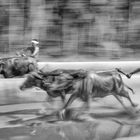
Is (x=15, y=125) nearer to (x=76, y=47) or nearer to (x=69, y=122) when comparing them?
(x=69, y=122)

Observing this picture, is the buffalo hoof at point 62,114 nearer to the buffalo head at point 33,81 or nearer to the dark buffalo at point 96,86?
the dark buffalo at point 96,86

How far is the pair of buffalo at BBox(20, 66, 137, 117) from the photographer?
787cm

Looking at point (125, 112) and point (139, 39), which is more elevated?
point (139, 39)

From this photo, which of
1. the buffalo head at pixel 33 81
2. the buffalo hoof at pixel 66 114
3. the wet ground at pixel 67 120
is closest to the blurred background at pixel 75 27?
the wet ground at pixel 67 120

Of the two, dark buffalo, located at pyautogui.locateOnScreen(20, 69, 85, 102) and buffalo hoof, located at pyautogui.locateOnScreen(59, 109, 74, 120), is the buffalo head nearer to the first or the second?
dark buffalo, located at pyautogui.locateOnScreen(20, 69, 85, 102)

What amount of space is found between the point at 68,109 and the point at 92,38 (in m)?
4.65

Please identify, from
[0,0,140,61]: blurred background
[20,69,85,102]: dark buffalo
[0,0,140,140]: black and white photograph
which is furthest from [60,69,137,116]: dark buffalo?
[0,0,140,61]: blurred background

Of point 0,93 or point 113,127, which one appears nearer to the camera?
point 113,127

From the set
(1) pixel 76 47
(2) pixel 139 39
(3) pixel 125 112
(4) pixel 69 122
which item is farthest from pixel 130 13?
(4) pixel 69 122

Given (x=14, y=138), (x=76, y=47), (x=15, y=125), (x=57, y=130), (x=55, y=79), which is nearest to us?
(x=14, y=138)

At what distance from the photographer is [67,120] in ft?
25.3

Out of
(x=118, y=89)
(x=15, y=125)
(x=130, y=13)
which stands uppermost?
(x=130, y=13)

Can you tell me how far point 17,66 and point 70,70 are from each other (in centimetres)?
183

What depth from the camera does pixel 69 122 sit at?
7602 mm
